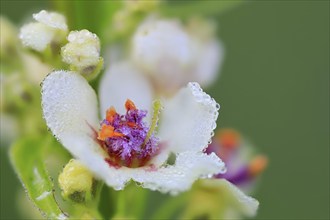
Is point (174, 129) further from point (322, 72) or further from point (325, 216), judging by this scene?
A: point (322, 72)

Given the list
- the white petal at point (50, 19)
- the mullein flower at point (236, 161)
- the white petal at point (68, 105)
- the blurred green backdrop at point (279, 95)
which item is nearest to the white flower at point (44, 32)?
the white petal at point (50, 19)

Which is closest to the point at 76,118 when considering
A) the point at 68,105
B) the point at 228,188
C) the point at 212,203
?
the point at 68,105

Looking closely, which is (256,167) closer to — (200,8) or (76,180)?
(200,8)

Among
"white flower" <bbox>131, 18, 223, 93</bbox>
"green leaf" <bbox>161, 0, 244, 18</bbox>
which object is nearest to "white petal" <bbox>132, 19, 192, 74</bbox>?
"white flower" <bbox>131, 18, 223, 93</bbox>

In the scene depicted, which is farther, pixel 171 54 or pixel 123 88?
pixel 171 54

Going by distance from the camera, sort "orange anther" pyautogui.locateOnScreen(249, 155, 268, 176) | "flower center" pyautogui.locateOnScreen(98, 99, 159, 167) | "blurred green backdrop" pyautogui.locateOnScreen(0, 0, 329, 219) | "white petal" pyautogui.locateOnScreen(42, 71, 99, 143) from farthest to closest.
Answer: "blurred green backdrop" pyautogui.locateOnScreen(0, 0, 329, 219) < "orange anther" pyautogui.locateOnScreen(249, 155, 268, 176) < "flower center" pyautogui.locateOnScreen(98, 99, 159, 167) < "white petal" pyautogui.locateOnScreen(42, 71, 99, 143)

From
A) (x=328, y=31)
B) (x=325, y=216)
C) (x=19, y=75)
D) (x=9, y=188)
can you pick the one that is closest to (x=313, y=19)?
(x=328, y=31)

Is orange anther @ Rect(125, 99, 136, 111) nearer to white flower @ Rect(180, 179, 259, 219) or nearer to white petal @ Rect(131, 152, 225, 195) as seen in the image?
white petal @ Rect(131, 152, 225, 195)
